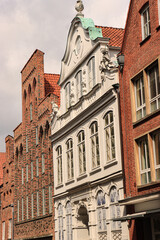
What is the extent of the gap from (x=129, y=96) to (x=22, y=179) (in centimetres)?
2167

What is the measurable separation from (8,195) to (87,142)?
73.4ft

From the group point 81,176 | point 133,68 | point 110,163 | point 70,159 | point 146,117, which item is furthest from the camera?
point 70,159

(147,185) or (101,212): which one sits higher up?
(147,185)

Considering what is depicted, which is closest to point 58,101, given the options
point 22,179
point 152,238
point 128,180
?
point 22,179

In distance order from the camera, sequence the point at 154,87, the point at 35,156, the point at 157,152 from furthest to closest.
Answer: the point at 35,156
the point at 154,87
the point at 157,152

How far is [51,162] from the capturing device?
31.6m

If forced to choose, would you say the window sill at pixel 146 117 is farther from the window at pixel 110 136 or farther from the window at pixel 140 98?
the window at pixel 110 136

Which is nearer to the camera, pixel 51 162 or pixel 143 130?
pixel 143 130

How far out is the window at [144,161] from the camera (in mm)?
18469

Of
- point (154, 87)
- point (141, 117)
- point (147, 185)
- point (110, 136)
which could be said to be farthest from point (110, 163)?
point (154, 87)

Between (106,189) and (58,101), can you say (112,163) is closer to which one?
(106,189)

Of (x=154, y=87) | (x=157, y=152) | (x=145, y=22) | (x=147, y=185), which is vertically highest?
(x=145, y=22)

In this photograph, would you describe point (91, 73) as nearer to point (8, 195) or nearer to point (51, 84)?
point (51, 84)

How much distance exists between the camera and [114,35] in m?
26.5
